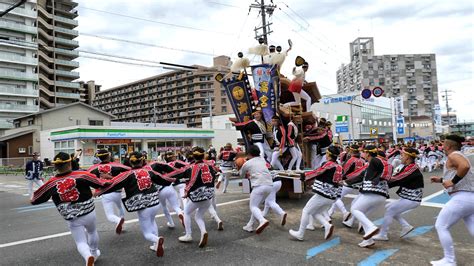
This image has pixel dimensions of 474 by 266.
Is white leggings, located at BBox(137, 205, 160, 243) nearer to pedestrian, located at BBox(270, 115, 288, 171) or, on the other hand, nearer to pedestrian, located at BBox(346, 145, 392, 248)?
pedestrian, located at BBox(346, 145, 392, 248)

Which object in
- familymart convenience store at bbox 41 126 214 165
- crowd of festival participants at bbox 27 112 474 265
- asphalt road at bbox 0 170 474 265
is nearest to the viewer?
crowd of festival participants at bbox 27 112 474 265

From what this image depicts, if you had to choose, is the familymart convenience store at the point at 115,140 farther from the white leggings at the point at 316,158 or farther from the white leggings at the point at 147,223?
the white leggings at the point at 147,223

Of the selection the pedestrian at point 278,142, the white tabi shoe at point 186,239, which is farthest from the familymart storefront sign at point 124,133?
the white tabi shoe at point 186,239

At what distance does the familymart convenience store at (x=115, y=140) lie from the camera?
27.9 meters

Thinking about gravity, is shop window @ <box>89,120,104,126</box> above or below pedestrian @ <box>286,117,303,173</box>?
above

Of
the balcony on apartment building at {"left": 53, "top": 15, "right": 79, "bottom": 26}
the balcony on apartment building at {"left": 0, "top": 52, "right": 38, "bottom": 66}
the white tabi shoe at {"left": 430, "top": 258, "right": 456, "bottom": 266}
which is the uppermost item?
the balcony on apartment building at {"left": 53, "top": 15, "right": 79, "bottom": 26}

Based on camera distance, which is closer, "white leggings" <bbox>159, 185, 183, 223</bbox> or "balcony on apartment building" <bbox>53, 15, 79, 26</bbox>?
"white leggings" <bbox>159, 185, 183, 223</bbox>

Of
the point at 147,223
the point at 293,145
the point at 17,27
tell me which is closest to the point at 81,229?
the point at 147,223

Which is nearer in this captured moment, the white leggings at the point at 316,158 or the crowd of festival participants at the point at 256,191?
the crowd of festival participants at the point at 256,191

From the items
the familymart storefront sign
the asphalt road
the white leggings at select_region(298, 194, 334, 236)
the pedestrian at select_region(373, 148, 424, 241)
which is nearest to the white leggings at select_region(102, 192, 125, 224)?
the asphalt road

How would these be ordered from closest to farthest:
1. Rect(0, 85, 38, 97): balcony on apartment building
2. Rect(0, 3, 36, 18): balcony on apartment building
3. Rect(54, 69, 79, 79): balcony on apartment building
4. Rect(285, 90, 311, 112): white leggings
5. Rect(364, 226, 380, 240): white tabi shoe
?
Rect(364, 226, 380, 240): white tabi shoe
Rect(285, 90, 311, 112): white leggings
Rect(0, 85, 38, 97): balcony on apartment building
Rect(0, 3, 36, 18): balcony on apartment building
Rect(54, 69, 79, 79): balcony on apartment building

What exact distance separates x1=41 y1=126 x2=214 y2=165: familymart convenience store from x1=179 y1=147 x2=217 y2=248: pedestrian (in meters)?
20.4

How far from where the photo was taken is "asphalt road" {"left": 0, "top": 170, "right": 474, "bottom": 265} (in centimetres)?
521

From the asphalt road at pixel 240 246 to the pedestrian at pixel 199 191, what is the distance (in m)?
0.29
